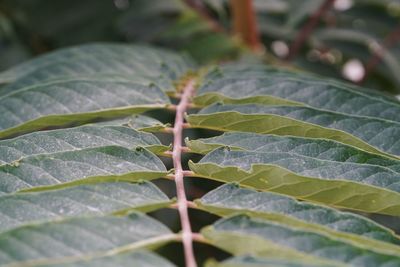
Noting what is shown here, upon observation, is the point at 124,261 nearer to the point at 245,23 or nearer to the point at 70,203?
the point at 70,203

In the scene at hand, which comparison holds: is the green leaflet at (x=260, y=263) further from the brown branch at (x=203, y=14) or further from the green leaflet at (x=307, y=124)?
the brown branch at (x=203, y=14)

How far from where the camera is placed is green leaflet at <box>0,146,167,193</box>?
624mm

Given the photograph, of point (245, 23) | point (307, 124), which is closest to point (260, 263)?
point (307, 124)

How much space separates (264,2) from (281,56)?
6.7 inches

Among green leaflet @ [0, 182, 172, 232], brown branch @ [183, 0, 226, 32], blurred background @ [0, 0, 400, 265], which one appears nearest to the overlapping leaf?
green leaflet @ [0, 182, 172, 232]

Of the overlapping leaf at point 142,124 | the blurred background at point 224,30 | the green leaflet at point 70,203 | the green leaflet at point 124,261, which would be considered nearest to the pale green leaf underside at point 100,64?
the overlapping leaf at point 142,124

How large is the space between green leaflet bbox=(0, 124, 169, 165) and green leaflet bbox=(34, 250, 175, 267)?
23 centimetres

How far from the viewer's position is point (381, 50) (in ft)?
5.03

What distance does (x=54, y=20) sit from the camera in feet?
5.51

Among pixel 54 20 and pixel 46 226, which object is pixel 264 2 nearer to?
pixel 54 20

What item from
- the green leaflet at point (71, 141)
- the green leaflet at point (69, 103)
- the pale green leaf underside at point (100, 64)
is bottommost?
the green leaflet at point (71, 141)

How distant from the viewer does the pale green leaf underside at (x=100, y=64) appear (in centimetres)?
100

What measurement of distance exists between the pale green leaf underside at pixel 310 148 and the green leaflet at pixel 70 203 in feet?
0.46

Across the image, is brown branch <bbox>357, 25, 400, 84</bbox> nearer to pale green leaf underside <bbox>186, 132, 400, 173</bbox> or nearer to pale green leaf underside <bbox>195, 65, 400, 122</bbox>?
pale green leaf underside <bbox>195, 65, 400, 122</bbox>
